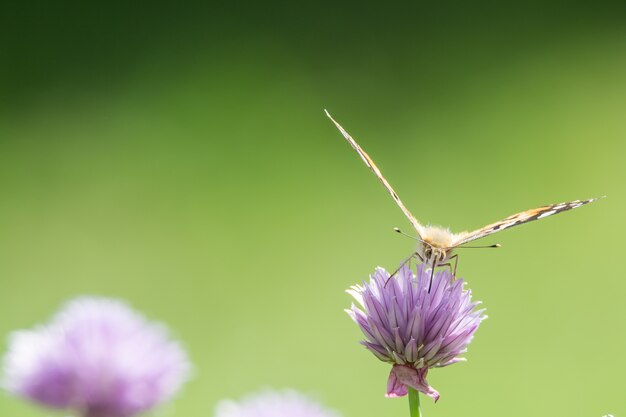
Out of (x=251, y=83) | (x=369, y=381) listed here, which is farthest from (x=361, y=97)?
(x=369, y=381)

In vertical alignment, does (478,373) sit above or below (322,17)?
below

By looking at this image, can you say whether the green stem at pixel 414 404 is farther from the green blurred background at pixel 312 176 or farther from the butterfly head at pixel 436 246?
the green blurred background at pixel 312 176

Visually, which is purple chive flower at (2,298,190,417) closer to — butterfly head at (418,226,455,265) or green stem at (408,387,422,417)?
green stem at (408,387,422,417)

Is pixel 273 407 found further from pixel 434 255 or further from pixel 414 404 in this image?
pixel 434 255

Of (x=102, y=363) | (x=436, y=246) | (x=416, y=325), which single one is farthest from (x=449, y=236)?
(x=102, y=363)

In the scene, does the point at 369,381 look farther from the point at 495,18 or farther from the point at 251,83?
the point at 495,18

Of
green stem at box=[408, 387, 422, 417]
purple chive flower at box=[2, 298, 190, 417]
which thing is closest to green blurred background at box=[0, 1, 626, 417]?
green stem at box=[408, 387, 422, 417]

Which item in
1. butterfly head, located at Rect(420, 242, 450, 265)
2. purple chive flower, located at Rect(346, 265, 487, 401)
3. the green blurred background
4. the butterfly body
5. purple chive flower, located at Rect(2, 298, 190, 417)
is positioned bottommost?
purple chive flower, located at Rect(2, 298, 190, 417)
